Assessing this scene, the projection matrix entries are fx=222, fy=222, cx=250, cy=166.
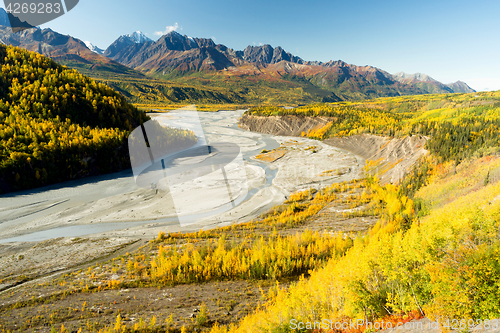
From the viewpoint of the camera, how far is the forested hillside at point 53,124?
25.8m

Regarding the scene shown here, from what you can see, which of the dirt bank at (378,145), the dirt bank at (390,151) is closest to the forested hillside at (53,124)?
the dirt bank at (390,151)

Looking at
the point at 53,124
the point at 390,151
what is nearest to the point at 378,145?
the point at 390,151

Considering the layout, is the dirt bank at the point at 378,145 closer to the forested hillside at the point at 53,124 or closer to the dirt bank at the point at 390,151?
the dirt bank at the point at 390,151

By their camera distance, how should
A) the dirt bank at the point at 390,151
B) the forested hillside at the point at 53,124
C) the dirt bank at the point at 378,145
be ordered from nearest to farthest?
the forested hillside at the point at 53,124, the dirt bank at the point at 390,151, the dirt bank at the point at 378,145

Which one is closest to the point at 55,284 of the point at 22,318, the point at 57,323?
the point at 22,318

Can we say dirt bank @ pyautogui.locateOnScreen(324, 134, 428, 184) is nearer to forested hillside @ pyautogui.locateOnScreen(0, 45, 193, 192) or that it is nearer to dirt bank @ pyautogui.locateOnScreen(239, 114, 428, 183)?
dirt bank @ pyautogui.locateOnScreen(239, 114, 428, 183)

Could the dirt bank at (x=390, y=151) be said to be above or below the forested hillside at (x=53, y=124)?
below

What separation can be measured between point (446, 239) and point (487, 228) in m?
1.26

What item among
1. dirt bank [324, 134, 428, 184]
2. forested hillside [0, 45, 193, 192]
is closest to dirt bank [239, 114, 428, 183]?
dirt bank [324, 134, 428, 184]

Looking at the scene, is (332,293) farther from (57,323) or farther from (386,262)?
(57,323)

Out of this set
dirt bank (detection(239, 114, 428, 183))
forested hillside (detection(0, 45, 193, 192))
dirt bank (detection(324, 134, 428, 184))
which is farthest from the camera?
dirt bank (detection(239, 114, 428, 183))

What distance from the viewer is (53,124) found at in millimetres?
31500

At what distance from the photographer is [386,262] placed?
7.50m

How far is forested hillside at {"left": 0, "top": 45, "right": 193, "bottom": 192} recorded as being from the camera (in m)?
25.8
